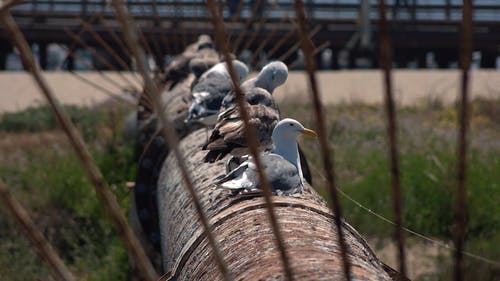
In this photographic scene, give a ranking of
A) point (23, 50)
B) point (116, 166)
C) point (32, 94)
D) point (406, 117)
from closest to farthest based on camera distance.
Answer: point (23, 50) < point (116, 166) < point (406, 117) < point (32, 94)

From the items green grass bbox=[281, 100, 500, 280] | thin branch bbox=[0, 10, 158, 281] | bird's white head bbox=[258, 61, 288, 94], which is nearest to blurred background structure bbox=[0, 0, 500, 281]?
green grass bbox=[281, 100, 500, 280]

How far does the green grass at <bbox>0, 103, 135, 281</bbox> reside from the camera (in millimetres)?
7488

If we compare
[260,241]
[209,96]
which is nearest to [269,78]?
[209,96]

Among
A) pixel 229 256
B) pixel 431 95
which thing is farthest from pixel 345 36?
pixel 229 256

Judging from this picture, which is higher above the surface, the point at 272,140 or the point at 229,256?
the point at 272,140

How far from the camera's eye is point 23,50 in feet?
6.21

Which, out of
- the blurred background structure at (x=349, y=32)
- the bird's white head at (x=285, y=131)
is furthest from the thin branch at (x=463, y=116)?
the blurred background structure at (x=349, y=32)

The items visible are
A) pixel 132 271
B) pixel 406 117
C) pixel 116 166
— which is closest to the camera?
pixel 132 271

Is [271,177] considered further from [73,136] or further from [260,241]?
[73,136]

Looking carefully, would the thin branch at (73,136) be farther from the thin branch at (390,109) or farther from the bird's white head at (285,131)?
the bird's white head at (285,131)

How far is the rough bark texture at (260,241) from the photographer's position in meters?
2.54

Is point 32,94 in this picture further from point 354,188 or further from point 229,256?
point 229,256

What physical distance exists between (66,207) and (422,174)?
3.53 meters

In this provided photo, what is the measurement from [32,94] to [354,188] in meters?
8.52
